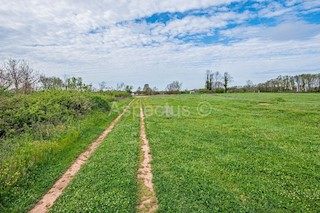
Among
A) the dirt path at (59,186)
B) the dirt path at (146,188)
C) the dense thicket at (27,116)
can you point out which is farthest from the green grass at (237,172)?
the dense thicket at (27,116)

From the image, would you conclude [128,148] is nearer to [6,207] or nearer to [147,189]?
[147,189]

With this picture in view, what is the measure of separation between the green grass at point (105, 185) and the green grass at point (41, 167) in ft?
2.75

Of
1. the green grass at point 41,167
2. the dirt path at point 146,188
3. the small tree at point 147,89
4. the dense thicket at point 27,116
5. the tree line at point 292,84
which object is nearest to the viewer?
the dirt path at point 146,188

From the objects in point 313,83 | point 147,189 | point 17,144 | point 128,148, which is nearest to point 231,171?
point 147,189

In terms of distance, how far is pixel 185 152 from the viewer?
9328 millimetres

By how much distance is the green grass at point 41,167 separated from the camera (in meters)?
5.66

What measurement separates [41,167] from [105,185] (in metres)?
3.24

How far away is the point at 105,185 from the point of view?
6297mm

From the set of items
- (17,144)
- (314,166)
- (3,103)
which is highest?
(3,103)

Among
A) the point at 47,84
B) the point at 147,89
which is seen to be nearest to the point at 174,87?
the point at 147,89

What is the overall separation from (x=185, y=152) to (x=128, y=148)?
2851 mm

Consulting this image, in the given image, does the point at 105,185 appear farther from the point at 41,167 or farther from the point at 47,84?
the point at 47,84

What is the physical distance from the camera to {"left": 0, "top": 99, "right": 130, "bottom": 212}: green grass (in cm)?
566

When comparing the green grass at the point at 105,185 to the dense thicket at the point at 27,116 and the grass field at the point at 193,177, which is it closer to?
the grass field at the point at 193,177
